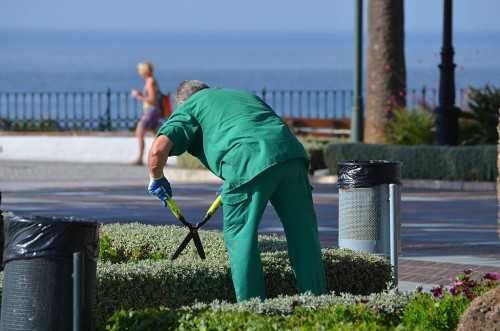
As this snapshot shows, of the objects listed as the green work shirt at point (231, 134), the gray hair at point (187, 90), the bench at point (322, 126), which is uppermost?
A: the gray hair at point (187, 90)

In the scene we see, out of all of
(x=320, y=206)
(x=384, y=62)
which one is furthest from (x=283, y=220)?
(x=384, y=62)

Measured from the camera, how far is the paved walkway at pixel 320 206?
11000mm

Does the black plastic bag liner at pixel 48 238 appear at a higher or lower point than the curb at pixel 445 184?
higher

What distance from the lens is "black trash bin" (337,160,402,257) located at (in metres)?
8.72

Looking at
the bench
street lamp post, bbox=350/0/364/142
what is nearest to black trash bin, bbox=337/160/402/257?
street lamp post, bbox=350/0/364/142

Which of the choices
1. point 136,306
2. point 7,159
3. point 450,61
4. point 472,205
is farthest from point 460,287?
point 7,159

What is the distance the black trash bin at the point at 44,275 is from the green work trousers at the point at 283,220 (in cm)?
137

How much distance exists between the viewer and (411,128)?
19.9 meters

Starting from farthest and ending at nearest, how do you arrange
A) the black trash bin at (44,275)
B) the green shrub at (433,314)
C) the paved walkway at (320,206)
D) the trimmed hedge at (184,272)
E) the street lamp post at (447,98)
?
the street lamp post at (447,98), the paved walkway at (320,206), the trimmed hedge at (184,272), the green shrub at (433,314), the black trash bin at (44,275)

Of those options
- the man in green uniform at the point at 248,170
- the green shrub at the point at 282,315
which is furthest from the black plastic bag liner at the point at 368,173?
the green shrub at the point at 282,315

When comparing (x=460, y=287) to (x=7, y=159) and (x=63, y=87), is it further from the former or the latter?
(x=63, y=87)

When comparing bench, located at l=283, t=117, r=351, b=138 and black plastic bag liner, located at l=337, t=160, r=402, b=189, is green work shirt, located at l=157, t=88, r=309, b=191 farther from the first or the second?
bench, located at l=283, t=117, r=351, b=138

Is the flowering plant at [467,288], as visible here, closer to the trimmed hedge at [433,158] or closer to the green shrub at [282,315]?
the green shrub at [282,315]

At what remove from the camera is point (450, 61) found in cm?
1916
